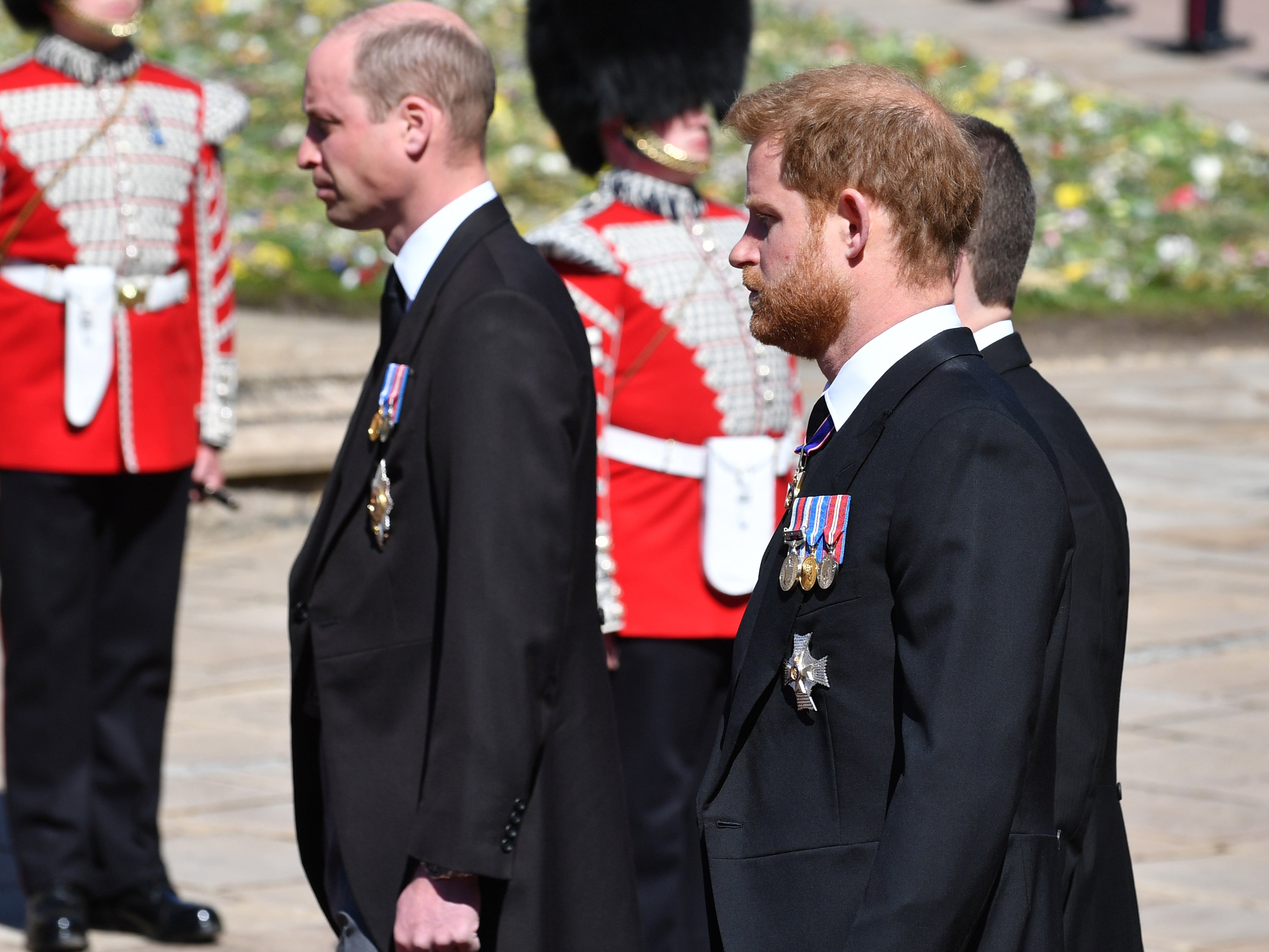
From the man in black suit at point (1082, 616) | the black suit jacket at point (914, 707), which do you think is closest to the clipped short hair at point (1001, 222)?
the man in black suit at point (1082, 616)

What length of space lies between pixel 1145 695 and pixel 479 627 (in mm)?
4089

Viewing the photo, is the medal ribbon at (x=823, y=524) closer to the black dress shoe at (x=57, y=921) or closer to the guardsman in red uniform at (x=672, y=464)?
the guardsman in red uniform at (x=672, y=464)

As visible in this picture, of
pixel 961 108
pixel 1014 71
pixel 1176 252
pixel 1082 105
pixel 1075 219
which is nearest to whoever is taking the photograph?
pixel 961 108

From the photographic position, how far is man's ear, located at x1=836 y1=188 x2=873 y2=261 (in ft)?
7.06

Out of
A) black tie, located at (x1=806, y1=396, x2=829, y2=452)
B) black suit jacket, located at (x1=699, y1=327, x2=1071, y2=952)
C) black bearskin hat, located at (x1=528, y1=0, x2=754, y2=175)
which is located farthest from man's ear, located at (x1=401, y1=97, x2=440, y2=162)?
black bearskin hat, located at (x1=528, y1=0, x2=754, y2=175)

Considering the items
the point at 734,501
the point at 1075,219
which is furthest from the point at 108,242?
the point at 1075,219

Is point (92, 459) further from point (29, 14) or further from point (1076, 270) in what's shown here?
point (1076, 270)

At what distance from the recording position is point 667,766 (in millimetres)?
3949

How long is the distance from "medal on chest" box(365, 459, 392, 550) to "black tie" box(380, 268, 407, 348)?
0.25 meters

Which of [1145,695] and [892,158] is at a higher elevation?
[892,158]

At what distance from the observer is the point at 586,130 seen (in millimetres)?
4441

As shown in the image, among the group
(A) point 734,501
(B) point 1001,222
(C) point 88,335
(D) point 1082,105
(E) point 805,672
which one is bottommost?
(D) point 1082,105

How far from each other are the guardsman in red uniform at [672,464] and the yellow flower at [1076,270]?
9285mm

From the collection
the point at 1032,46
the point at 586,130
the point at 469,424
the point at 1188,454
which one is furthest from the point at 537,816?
the point at 1032,46
